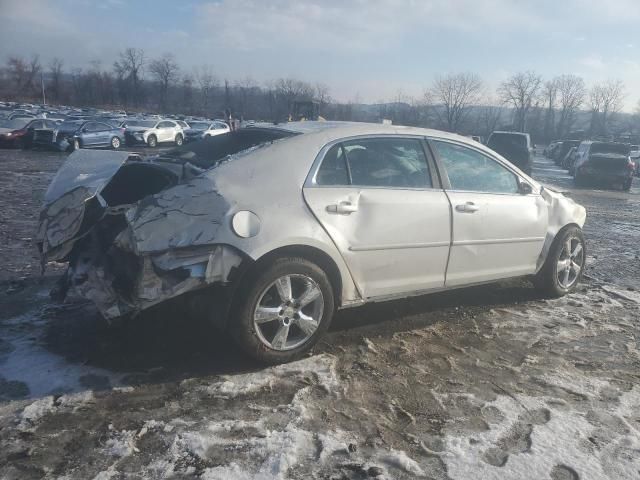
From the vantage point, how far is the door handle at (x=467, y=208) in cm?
419

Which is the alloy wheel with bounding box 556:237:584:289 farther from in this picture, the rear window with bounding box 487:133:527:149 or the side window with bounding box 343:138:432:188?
the rear window with bounding box 487:133:527:149

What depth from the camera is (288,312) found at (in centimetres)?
347

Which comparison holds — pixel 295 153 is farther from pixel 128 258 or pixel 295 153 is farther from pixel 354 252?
pixel 128 258

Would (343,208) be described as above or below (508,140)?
below

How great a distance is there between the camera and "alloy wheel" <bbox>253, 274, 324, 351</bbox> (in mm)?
3387

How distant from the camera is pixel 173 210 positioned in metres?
3.19

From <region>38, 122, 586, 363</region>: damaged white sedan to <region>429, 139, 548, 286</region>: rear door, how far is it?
0.01 metres

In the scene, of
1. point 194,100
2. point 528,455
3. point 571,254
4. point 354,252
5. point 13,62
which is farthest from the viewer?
point 194,100

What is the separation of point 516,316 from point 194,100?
110 m

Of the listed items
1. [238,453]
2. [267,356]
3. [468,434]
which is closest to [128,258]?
[267,356]

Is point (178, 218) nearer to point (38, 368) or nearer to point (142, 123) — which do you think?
point (38, 368)

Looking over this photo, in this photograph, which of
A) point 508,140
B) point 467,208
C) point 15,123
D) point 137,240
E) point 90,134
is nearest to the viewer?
point 137,240

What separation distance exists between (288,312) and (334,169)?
1.03 m

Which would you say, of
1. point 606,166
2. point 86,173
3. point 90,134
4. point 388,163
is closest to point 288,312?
point 388,163
